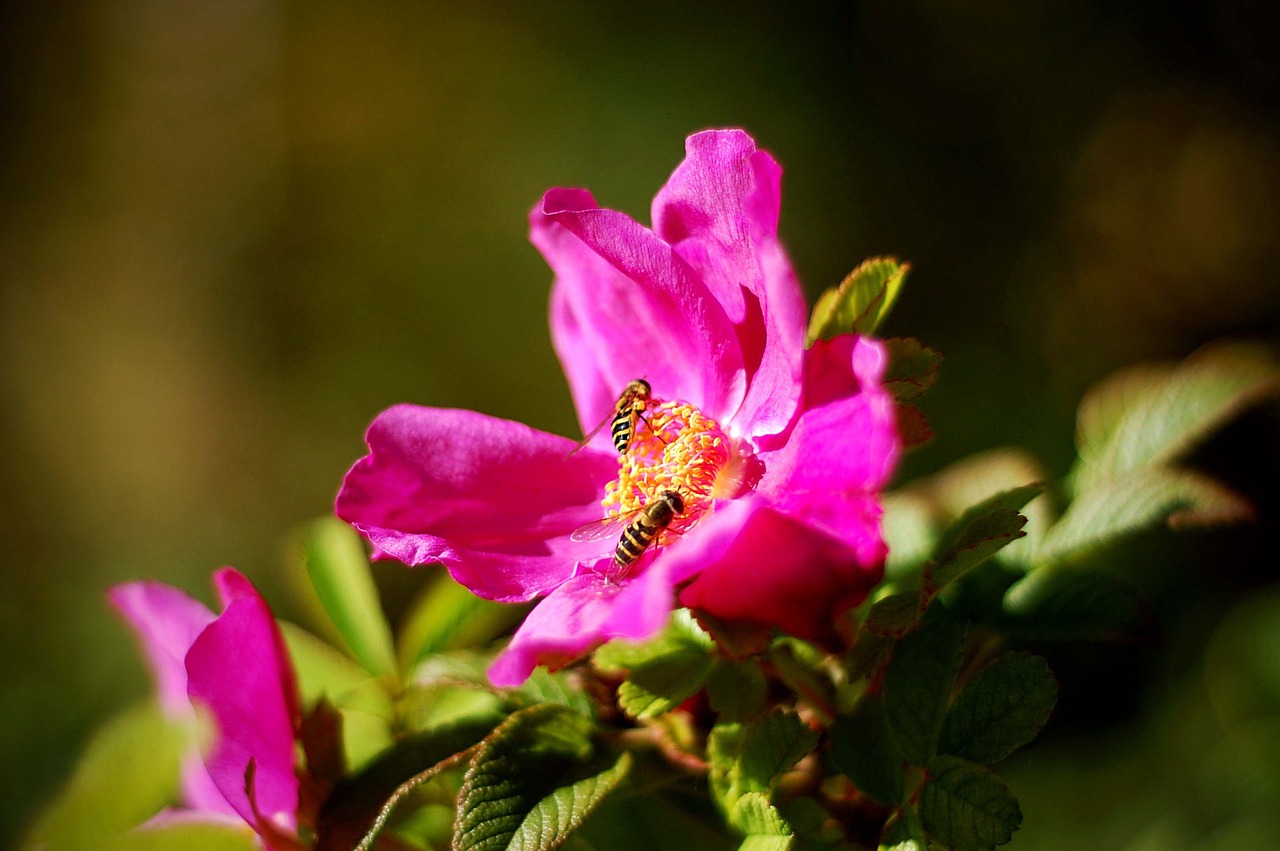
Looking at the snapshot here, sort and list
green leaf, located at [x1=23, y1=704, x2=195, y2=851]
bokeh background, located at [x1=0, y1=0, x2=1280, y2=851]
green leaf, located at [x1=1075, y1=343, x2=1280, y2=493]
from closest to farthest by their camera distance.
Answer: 1. green leaf, located at [x1=23, y1=704, x2=195, y2=851]
2. green leaf, located at [x1=1075, y1=343, x2=1280, y2=493]
3. bokeh background, located at [x1=0, y1=0, x2=1280, y2=851]

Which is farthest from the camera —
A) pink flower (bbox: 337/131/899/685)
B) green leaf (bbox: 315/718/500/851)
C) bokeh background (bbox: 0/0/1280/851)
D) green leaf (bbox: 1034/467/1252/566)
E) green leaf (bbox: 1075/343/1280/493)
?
bokeh background (bbox: 0/0/1280/851)

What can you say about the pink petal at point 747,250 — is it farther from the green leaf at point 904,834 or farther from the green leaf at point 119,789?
the green leaf at point 119,789

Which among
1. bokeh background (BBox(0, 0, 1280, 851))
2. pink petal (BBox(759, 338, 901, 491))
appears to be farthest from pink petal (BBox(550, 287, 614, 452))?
bokeh background (BBox(0, 0, 1280, 851))

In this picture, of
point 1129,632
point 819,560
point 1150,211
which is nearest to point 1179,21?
point 1150,211

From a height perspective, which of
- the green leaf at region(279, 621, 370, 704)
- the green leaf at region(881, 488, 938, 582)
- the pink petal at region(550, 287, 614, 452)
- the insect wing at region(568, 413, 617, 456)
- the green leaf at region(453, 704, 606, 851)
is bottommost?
the green leaf at region(279, 621, 370, 704)

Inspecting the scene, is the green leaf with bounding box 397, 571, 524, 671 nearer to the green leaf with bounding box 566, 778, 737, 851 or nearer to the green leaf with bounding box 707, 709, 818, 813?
the green leaf with bounding box 566, 778, 737, 851

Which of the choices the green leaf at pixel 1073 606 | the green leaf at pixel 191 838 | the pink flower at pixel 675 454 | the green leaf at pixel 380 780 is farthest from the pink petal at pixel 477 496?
the green leaf at pixel 1073 606

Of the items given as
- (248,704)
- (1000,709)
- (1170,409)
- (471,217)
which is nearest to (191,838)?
(248,704)
